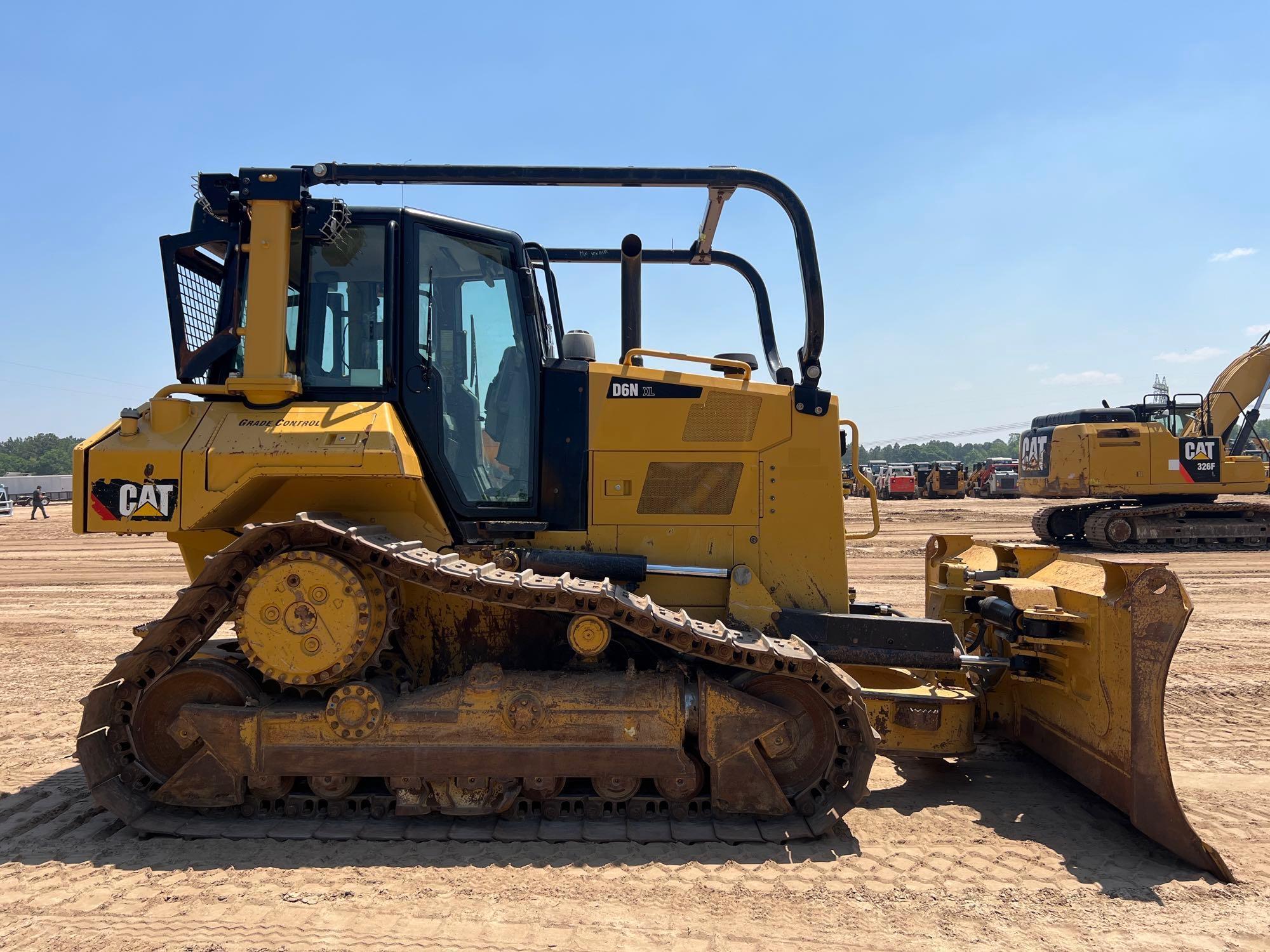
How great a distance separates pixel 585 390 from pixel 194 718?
270cm

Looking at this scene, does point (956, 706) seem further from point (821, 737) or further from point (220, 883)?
point (220, 883)

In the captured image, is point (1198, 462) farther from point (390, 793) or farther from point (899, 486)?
point (899, 486)

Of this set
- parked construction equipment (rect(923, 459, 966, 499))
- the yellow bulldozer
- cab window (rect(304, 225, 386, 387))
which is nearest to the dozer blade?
the yellow bulldozer

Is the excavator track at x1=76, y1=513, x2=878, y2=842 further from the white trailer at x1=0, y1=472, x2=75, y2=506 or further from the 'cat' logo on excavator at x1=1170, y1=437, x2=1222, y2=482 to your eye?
the white trailer at x1=0, y1=472, x2=75, y2=506

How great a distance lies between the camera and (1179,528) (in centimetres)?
1717

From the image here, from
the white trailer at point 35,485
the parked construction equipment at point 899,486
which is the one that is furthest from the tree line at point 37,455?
the parked construction equipment at point 899,486

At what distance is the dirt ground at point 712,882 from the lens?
308 centimetres

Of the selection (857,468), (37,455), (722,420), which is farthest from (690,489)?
→ (37,455)

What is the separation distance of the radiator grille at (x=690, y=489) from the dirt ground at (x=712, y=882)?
187 cm

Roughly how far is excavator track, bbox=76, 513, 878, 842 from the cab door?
1.99 ft

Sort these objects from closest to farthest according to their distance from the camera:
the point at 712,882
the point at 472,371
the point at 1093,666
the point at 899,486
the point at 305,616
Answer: the point at 712,882
the point at 305,616
the point at 1093,666
the point at 472,371
the point at 899,486

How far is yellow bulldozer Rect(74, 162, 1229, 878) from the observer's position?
3.87m

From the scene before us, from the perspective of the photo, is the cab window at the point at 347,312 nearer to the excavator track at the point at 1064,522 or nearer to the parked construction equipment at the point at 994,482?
the excavator track at the point at 1064,522

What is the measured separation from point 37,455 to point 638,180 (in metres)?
135
